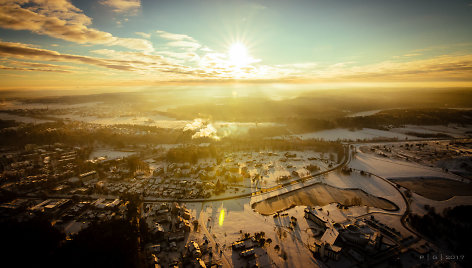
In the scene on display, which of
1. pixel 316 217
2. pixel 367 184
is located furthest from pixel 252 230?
pixel 367 184

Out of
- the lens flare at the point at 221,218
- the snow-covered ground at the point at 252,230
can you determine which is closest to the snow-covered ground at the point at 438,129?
the snow-covered ground at the point at 252,230

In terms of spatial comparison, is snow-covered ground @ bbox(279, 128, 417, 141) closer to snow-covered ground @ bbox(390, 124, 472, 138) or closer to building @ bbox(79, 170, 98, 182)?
snow-covered ground @ bbox(390, 124, 472, 138)

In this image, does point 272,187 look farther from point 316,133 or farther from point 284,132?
point 316,133

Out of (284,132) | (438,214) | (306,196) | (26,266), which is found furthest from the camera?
(284,132)

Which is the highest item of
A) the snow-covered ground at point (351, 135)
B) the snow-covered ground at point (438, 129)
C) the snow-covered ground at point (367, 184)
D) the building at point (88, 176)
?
the snow-covered ground at point (438, 129)

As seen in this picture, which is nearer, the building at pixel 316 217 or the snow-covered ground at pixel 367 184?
the building at pixel 316 217

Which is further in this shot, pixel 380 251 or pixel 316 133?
pixel 316 133

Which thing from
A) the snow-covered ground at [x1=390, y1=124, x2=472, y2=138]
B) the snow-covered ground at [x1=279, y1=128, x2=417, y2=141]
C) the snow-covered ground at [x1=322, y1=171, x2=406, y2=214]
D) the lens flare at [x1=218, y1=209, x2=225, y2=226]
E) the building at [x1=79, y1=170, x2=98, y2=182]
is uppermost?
the snow-covered ground at [x1=390, y1=124, x2=472, y2=138]

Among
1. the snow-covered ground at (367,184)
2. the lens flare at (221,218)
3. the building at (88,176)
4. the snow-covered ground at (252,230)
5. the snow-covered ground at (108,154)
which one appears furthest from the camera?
the snow-covered ground at (108,154)

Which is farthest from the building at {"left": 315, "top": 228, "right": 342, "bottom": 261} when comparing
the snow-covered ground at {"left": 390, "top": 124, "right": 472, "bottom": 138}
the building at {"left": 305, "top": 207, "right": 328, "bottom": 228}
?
the snow-covered ground at {"left": 390, "top": 124, "right": 472, "bottom": 138}

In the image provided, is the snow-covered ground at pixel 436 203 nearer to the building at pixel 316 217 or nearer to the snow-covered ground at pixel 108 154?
the building at pixel 316 217

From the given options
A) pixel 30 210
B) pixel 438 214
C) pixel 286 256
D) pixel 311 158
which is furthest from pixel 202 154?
pixel 438 214
